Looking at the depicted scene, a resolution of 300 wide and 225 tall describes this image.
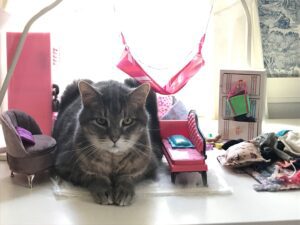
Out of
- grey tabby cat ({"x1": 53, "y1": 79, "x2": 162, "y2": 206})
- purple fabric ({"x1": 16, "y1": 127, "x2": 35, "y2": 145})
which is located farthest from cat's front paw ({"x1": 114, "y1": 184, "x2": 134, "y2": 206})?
purple fabric ({"x1": 16, "y1": 127, "x2": 35, "y2": 145})

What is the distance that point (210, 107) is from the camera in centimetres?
157

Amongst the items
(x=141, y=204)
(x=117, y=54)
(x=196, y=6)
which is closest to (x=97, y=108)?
(x=141, y=204)

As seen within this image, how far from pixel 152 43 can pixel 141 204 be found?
29.8 inches

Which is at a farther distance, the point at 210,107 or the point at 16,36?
the point at 210,107

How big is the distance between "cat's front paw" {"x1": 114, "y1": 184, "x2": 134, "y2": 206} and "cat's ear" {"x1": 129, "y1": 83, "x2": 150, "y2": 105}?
189mm

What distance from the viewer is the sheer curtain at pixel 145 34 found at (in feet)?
4.71

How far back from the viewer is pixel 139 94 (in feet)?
Result: 3.06

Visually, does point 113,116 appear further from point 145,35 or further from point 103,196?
point 145,35

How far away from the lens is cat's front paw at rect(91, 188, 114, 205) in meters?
0.85

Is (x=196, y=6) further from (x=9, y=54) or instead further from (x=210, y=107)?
(x=9, y=54)

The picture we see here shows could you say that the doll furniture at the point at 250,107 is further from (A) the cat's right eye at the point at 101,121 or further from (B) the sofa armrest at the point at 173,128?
(A) the cat's right eye at the point at 101,121

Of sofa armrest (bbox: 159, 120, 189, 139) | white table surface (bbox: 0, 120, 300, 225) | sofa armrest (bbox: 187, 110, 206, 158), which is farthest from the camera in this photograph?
sofa armrest (bbox: 159, 120, 189, 139)

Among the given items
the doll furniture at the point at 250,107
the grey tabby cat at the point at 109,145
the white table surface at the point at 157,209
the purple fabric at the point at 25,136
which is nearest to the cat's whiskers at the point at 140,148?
the grey tabby cat at the point at 109,145

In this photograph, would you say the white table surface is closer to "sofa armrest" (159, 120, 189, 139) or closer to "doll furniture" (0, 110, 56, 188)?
"doll furniture" (0, 110, 56, 188)
